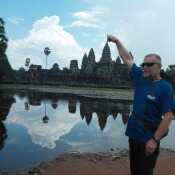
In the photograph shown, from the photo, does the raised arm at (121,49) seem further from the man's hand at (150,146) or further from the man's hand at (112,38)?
the man's hand at (150,146)

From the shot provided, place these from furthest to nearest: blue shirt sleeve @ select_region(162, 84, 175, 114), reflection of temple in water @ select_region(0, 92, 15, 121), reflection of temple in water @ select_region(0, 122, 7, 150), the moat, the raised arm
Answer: reflection of temple in water @ select_region(0, 92, 15, 121), reflection of temple in water @ select_region(0, 122, 7, 150), the moat, the raised arm, blue shirt sleeve @ select_region(162, 84, 175, 114)

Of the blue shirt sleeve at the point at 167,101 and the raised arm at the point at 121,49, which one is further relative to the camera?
the raised arm at the point at 121,49

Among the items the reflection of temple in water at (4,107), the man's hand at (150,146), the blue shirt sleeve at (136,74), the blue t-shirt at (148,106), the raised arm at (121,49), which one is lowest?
the reflection of temple in water at (4,107)

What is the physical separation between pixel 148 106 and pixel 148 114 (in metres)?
0.09

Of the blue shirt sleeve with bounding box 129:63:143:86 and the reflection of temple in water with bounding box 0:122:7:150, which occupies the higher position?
the blue shirt sleeve with bounding box 129:63:143:86

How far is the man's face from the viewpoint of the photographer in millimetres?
4496

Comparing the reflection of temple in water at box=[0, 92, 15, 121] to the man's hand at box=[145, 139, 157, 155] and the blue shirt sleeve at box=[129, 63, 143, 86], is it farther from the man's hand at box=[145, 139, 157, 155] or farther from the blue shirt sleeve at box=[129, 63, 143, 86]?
the man's hand at box=[145, 139, 157, 155]

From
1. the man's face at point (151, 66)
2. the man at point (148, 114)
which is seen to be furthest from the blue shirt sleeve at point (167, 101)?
the man's face at point (151, 66)

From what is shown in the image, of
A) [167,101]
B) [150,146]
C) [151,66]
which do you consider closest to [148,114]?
[167,101]

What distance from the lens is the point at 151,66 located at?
4.50m

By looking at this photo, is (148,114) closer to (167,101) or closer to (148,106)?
(148,106)

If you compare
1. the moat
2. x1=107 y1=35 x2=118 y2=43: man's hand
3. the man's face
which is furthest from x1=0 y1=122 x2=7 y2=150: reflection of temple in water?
the man's face

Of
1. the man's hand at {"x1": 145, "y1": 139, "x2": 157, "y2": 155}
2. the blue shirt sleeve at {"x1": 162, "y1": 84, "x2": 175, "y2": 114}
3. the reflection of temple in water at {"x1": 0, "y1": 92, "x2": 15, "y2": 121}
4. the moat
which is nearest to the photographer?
the man's hand at {"x1": 145, "y1": 139, "x2": 157, "y2": 155}

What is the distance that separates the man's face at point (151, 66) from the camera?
14.8 feet
